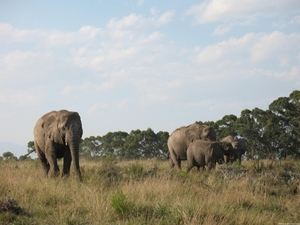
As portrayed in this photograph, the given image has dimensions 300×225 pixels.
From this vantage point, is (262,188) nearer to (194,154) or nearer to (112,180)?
(112,180)

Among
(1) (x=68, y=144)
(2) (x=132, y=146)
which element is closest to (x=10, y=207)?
(1) (x=68, y=144)

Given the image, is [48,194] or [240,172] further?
[240,172]

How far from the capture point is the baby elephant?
1692 cm

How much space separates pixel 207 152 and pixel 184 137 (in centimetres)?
465

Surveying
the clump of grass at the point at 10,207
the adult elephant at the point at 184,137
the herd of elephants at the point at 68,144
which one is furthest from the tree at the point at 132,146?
the clump of grass at the point at 10,207

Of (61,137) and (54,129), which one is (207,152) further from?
(54,129)

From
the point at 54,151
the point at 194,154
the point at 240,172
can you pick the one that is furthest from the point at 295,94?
the point at 54,151

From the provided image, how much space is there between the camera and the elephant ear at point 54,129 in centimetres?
1411

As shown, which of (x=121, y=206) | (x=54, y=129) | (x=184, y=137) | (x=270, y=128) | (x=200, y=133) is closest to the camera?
(x=121, y=206)

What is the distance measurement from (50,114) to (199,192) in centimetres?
725

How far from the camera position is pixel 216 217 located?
7.53 metres

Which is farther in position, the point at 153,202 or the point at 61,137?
the point at 61,137

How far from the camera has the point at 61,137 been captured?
14.1m

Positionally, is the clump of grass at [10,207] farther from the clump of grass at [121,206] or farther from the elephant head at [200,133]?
the elephant head at [200,133]
